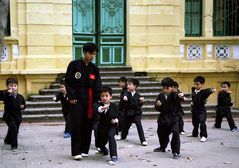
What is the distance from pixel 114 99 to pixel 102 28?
2791 millimetres

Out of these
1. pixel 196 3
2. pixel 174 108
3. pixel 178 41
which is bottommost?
pixel 174 108

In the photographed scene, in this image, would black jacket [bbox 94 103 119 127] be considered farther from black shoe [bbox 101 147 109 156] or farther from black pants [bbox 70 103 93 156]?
black shoe [bbox 101 147 109 156]

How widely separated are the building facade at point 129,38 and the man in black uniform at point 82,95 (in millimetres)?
6145

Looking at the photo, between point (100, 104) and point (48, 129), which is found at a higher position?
point (100, 104)

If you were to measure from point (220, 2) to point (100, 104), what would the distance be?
29.8 feet

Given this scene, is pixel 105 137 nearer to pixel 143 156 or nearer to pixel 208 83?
pixel 143 156

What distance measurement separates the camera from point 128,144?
973cm

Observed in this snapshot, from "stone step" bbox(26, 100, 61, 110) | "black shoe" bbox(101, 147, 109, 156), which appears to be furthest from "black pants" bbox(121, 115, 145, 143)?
"stone step" bbox(26, 100, 61, 110)

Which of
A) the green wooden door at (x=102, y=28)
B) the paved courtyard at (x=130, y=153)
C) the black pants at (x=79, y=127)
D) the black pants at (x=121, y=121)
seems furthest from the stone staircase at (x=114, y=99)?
the black pants at (x=79, y=127)

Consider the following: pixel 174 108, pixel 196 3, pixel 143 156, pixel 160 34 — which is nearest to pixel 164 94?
pixel 174 108

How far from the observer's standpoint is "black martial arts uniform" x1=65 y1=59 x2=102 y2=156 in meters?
8.10

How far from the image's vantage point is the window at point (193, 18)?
1577 cm

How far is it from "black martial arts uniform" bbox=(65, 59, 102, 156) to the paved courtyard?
1.28ft

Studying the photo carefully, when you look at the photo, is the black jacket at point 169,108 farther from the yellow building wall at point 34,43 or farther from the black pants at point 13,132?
the yellow building wall at point 34,43
